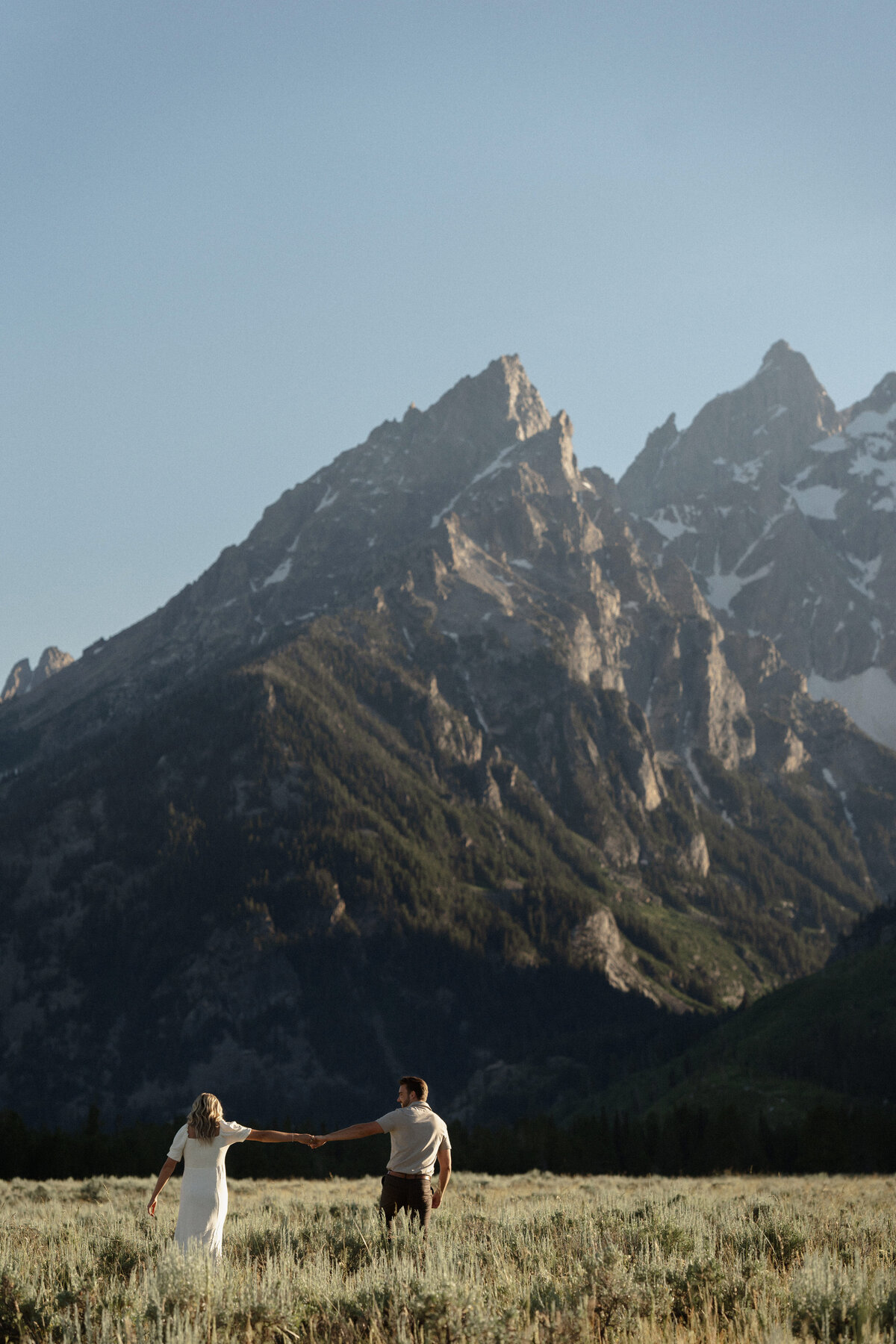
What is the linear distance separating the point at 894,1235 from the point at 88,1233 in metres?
15.0

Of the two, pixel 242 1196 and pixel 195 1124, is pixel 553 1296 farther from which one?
pixel 242 1196

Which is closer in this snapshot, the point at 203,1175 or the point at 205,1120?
the point at 203,1175

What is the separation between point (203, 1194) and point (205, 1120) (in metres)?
0.95

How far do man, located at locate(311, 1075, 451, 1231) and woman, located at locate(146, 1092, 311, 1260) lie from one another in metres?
1.50

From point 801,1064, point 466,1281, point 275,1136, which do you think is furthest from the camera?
point 801,1064

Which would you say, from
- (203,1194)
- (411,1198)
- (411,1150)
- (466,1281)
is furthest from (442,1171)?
(203,1194)

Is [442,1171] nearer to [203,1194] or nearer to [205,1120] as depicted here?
[203,1194]

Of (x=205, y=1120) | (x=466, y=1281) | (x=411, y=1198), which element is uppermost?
(x=205, y=1120)

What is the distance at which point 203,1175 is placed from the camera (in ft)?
44.7

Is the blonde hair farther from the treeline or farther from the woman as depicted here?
the treeline

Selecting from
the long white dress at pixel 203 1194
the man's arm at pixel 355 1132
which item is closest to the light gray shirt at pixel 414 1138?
the man's arm at pixel 355 1132

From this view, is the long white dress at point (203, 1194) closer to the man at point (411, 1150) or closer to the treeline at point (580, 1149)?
the man at point (411, 1150)

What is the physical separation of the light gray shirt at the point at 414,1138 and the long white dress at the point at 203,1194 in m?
2.33

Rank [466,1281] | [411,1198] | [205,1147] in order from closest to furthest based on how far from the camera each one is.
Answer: [466,1281]
[205,1147]
[411,1198]
